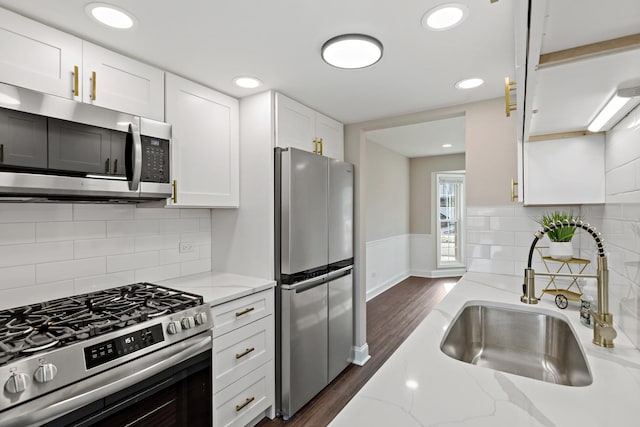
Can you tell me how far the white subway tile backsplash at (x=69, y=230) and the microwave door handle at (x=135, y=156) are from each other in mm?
424

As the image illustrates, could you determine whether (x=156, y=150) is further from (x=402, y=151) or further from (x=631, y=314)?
(x=402, y=151)

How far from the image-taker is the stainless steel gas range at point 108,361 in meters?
1.09

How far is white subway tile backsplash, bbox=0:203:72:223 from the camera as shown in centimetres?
155

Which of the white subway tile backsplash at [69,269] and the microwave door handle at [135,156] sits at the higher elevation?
the microwave door handle at [135,156]

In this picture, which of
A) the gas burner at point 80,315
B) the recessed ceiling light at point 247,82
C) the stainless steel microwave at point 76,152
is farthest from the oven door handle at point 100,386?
the recessed ceiling light at point 247,82

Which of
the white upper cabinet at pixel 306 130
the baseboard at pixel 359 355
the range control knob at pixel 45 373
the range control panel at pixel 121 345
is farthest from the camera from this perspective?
the baseboard at pixel 359 355

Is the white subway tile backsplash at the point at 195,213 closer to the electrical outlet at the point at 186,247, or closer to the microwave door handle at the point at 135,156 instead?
the electrical outlet at the point at 186,247

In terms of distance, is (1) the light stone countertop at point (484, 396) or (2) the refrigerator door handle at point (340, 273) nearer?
(1) the light stone countertop at point (484, 396)

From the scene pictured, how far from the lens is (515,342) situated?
56.7 inches

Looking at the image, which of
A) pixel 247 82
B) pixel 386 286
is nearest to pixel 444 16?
pixel 247 82

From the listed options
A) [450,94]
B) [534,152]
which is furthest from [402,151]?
[534,152]

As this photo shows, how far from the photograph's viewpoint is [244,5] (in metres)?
1.32

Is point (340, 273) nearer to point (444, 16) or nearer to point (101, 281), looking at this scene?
point (101, 281)

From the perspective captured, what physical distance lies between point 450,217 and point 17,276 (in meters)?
6.49
